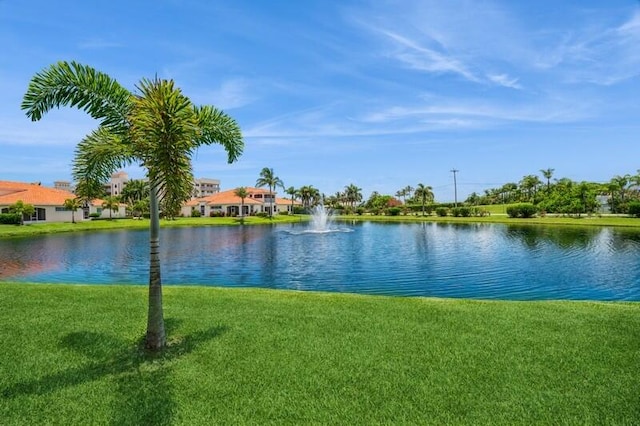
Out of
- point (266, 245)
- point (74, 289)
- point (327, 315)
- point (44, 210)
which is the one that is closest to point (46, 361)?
point (327, 315)

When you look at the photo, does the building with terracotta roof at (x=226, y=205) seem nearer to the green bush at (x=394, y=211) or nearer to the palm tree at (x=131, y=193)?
the palm tree at (x=131, y=193)

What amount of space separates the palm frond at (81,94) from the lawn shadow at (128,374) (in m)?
3.74

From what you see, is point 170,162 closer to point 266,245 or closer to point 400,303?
point 400,303

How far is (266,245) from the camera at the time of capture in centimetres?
3241

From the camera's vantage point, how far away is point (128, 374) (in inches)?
226

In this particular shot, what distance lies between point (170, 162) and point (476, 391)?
16.8 ft

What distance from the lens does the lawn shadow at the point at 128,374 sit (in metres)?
4.80

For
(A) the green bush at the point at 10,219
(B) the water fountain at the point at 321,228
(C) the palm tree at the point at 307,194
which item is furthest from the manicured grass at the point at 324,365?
(C) the palm tree at the point at 307,194

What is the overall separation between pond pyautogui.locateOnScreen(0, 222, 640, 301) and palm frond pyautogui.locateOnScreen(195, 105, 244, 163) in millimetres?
8593

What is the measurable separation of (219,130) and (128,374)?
176 inches

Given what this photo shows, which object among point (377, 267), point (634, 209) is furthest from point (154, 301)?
point (634, 209)

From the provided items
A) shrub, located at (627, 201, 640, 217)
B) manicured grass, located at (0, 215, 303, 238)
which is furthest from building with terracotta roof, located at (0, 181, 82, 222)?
shrub, located at (627, 201, 640, 217)

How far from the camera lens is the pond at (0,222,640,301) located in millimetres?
15688

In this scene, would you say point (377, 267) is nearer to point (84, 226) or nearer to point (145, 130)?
point (145, 130)
